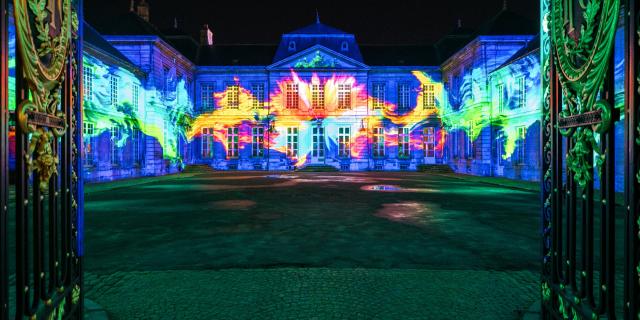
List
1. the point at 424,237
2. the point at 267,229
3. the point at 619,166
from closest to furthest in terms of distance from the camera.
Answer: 1. the point at 424,237
2. the point at 267,229
3. the point at 619,166

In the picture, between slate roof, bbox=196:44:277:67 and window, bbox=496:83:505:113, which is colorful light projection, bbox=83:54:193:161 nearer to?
slate roof, bbox=196:44:277:67

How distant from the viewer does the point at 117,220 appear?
8719mm

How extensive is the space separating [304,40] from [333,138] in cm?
794

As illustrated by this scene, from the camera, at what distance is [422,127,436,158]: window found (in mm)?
34094

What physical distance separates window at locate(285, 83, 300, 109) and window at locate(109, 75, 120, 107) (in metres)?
13.5

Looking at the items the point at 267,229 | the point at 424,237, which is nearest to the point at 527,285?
the point at 424,237

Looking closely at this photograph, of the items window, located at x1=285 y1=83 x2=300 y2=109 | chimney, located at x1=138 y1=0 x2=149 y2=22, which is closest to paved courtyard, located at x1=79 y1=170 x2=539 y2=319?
window, located at x1=285 y1=83 x2=300 y2=109

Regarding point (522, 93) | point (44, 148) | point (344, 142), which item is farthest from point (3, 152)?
point (344, 142)

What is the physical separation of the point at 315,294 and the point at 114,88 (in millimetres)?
22251

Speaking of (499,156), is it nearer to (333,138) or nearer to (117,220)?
(333,138)

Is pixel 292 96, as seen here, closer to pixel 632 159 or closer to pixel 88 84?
pixel 88 84

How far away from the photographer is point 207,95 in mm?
34500

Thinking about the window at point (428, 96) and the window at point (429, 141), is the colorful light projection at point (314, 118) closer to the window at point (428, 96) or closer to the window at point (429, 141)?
the window at point (428, 96)

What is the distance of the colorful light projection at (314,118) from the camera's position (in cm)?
3391
